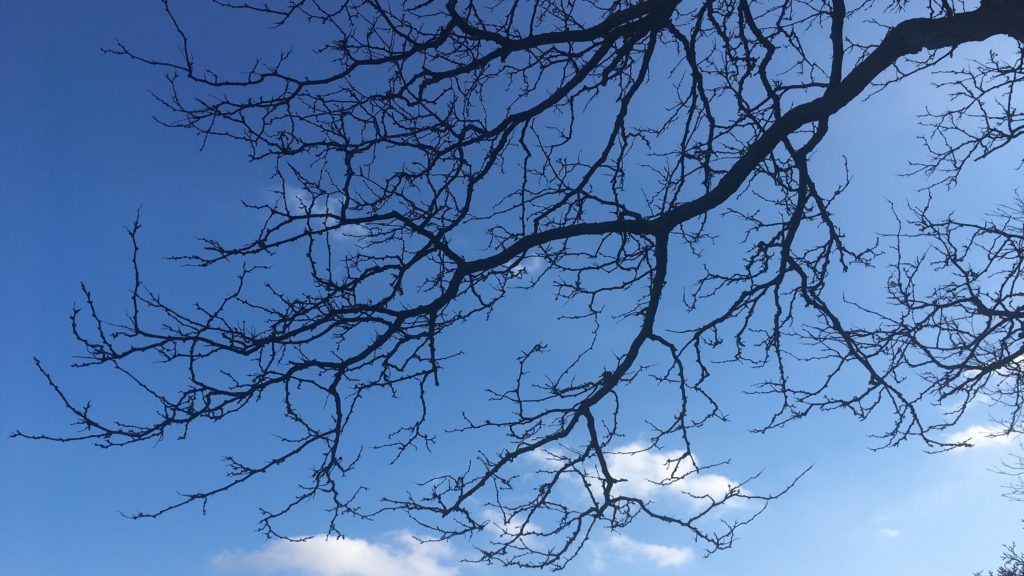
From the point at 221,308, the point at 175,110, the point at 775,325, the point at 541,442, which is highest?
the point at 175,110

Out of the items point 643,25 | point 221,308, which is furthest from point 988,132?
point 221,308

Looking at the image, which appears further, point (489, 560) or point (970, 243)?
point (970, 243)

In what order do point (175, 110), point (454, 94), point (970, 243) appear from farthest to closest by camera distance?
point (970, 243), point (454, 94), point (175, 110)

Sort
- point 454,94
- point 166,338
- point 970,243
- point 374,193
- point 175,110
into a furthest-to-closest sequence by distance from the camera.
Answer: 1. point 970,243
2. point 454,94
3. point 374,193
4. point 175,110
5. point 166,338

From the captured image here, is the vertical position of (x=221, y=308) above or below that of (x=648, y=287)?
below

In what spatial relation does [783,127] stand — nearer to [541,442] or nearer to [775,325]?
[775,325]

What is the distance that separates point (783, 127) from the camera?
14.1 feet

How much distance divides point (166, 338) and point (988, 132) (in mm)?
5454

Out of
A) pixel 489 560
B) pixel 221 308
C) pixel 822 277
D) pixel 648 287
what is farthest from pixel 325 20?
pixel 822 277

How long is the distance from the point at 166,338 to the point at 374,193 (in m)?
1.38

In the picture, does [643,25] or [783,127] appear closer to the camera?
[783,127]

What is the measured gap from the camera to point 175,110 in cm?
385

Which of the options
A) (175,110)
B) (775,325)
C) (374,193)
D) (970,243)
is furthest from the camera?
(970,243)

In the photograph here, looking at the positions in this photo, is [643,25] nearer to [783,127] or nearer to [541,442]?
[783,127]
